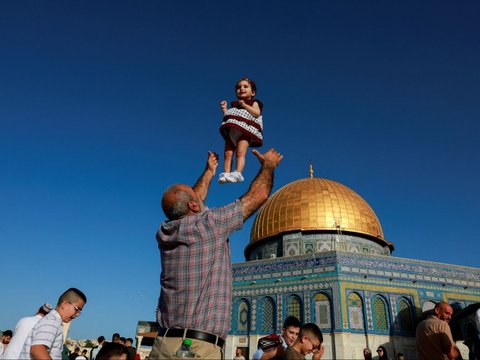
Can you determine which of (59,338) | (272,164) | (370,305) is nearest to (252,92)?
(272,164)

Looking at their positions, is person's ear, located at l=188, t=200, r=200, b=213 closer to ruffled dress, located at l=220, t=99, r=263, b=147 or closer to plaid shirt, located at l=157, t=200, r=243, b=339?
plaid shirt, located at l=157, t=200, r=243, b=339

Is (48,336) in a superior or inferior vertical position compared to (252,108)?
inferior

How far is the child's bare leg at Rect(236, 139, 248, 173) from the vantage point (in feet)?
12.6

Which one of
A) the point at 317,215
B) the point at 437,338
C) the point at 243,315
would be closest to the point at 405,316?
the point at 317,215

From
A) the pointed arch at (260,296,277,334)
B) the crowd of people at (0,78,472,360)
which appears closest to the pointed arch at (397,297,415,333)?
the pointed arch at (260,296,277,334)

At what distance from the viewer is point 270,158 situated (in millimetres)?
3307

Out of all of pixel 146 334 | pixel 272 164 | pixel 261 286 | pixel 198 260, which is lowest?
pixel 198 260

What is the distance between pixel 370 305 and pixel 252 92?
1964 cm

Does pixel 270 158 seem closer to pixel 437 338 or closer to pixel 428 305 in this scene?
pixel 437 338

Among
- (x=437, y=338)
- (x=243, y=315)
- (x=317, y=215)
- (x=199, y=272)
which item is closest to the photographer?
(x=199, y=272)

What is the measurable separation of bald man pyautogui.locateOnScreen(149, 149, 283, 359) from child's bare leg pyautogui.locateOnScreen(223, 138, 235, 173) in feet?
3.33

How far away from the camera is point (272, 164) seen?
326 cm

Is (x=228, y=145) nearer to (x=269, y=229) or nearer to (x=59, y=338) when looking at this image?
(x=59, y=338)

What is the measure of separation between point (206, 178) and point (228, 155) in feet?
1.10
